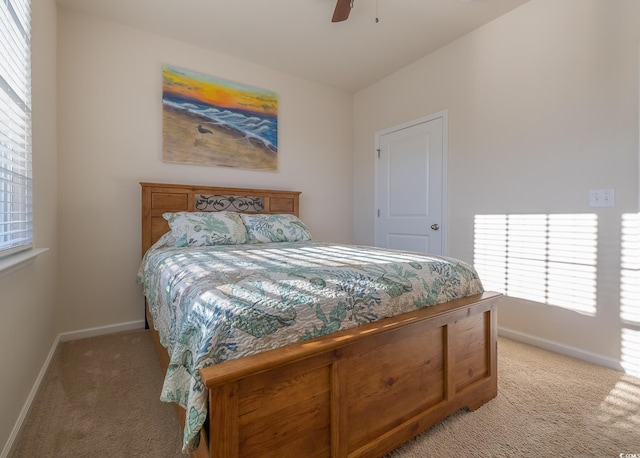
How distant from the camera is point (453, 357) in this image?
143 cm

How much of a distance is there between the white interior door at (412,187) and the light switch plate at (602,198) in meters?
1.13

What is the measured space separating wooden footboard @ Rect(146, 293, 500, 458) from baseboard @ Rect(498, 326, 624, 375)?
989 mm

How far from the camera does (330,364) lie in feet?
3.36

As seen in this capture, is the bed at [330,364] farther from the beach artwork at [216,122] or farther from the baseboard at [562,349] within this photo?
the beach artwork at [216,122]

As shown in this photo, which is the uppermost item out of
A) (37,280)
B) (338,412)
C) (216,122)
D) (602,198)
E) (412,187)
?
(216,122)

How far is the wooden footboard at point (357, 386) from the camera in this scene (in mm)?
857

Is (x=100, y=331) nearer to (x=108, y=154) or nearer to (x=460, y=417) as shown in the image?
(x=108, y=154)

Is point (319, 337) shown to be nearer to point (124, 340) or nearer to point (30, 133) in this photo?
Answer: point (30, 133)

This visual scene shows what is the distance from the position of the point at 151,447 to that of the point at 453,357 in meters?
1.41

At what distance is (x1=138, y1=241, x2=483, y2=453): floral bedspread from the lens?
877mm

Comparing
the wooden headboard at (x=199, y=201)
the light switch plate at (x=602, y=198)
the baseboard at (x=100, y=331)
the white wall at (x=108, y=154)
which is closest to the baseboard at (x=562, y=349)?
the light switch plate at (x=602, y=198)

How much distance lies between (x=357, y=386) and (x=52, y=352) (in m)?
2.29

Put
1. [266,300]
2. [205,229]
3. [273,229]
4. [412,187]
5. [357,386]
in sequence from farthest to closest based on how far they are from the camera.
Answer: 1. [412,187]
2. [273,229]
3. [205,229]
4. [357,386]
5. [266,300]

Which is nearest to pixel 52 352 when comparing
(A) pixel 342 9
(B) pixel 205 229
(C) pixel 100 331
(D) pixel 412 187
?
(C) pixel 100 331
